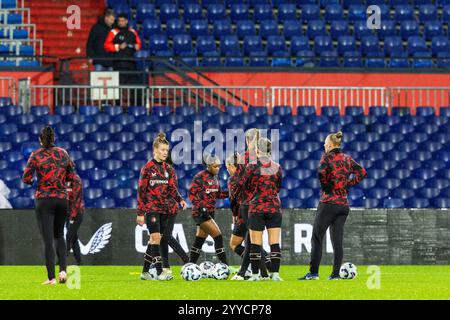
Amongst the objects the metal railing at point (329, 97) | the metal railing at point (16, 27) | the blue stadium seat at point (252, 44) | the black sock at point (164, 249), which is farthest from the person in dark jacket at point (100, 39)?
the black sock at point (164, 249)

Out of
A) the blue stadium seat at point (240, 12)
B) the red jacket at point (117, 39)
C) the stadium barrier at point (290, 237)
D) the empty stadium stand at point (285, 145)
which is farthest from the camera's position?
the blue stadium seat at point (240, 12)

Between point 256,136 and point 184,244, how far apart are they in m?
7.17

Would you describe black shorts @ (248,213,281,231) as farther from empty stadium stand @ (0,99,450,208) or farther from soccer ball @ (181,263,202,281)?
empty stadium stand @ (0,99,450,208)

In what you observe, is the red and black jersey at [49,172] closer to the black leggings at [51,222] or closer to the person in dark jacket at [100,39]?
the black leggings at [51,222]

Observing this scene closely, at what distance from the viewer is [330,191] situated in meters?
16.5

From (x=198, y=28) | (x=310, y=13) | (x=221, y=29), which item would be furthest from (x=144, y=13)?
(x=310, y=13)

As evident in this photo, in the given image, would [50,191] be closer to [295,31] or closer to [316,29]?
[295,31]

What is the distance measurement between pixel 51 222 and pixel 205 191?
3.87m

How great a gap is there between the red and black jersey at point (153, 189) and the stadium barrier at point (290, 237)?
20.1 ft

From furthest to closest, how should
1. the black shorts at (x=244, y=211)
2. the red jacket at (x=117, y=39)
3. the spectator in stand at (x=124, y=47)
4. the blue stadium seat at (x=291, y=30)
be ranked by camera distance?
the blue stadium seat at (x=291, y=30)
the red jacket at (x=117, y=39)
the spectator in stand at (x=124, y=47)
the black shorts at (x=244, y=211)

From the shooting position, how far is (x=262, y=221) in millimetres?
16125

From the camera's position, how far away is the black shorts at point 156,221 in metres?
16.5

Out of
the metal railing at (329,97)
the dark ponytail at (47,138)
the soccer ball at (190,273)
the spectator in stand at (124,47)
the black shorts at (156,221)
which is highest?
the spectator in stand at (124,47)
